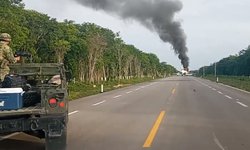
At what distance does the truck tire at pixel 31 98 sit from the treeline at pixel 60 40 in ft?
66.0

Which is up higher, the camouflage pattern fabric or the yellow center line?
the camouflage pattern fabric

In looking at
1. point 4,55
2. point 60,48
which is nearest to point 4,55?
point 4,55

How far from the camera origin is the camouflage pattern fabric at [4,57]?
29.3 ft

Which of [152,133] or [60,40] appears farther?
[60,40]

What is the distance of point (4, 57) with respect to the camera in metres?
9.00

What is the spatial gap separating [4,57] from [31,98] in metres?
1.34

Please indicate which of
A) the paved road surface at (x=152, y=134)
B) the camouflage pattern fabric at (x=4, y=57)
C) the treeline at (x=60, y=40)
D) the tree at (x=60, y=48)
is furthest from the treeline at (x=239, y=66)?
the camouflage pattern fabric at (x=4, y=57)

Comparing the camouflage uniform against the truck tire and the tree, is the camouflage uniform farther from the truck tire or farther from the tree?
the tree

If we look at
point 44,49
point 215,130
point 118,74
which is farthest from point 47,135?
point 118,74

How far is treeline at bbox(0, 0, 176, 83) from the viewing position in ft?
110

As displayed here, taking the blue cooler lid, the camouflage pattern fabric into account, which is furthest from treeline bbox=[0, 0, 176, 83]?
the blue cooler lid

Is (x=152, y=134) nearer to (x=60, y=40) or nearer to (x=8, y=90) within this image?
(x=8, y=90)

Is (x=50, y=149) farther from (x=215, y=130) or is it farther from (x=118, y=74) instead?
(x=118, y=74)

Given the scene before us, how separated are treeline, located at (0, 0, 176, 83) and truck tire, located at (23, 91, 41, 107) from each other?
20.1 m
